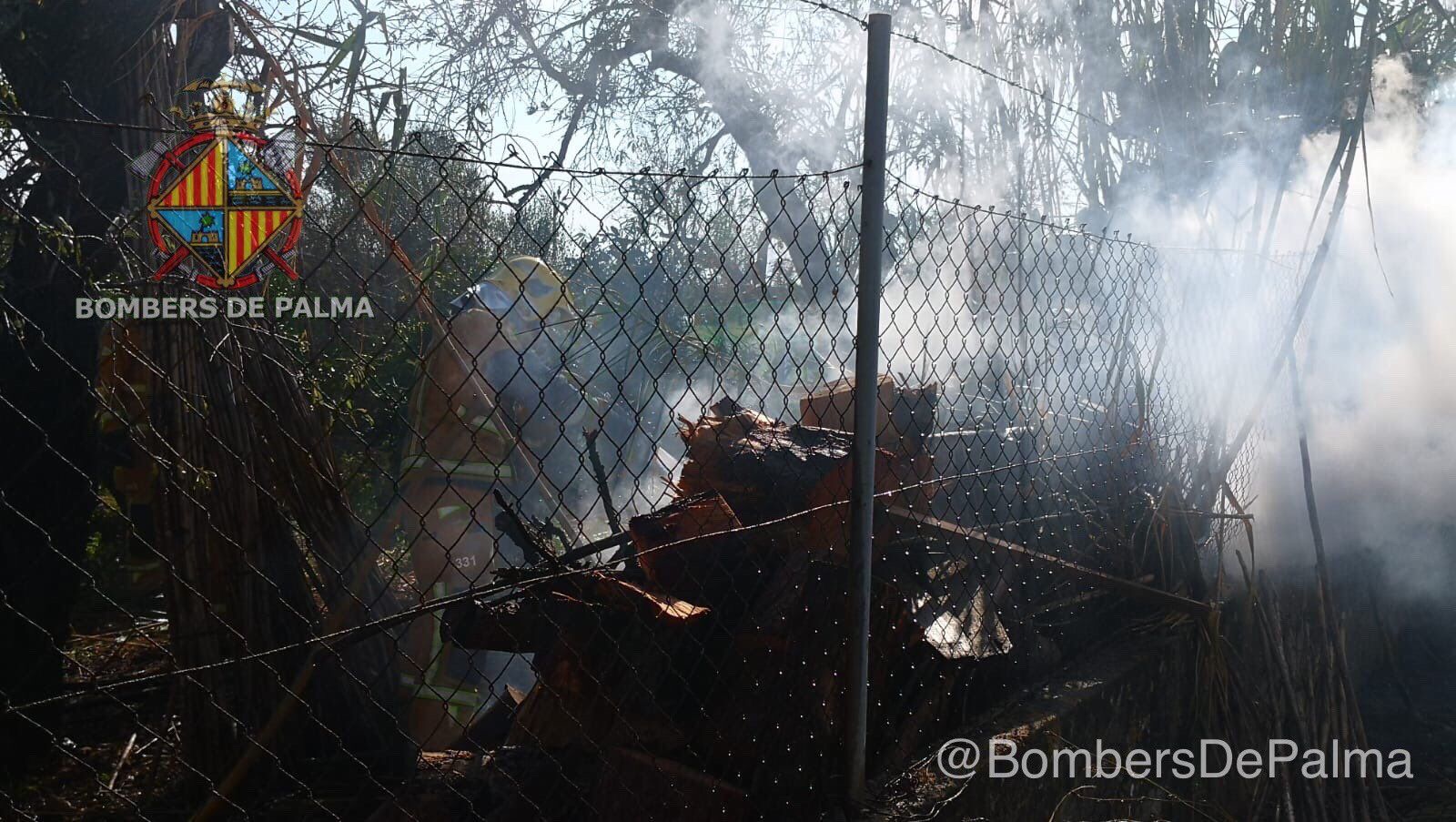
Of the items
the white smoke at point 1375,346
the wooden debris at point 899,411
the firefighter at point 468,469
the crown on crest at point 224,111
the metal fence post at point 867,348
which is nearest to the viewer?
the crown on crest at point 224,111

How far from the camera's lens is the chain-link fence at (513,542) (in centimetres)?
245

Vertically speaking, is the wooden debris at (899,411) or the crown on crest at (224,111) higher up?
the crown on crest at (224,111)

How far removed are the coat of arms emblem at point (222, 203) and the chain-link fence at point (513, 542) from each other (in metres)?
0.04

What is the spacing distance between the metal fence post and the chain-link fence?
101 millimetres

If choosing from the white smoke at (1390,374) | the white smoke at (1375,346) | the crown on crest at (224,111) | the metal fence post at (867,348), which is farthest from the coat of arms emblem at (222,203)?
the white smoke at (1390,374)

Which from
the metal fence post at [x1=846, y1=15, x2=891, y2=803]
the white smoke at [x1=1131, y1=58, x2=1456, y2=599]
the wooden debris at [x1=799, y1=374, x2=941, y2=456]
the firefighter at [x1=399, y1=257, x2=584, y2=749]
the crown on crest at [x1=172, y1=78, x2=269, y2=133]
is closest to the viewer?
the crown on crest at [x1=172, y1=78, x2=269, y2=133]

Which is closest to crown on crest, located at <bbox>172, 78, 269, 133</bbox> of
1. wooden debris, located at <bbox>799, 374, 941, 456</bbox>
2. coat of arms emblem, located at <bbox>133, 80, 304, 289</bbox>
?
coat of arms emblem, located at <bbox>133, 80, 304, 289</bbox>

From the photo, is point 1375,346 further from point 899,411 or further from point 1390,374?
point 899,411

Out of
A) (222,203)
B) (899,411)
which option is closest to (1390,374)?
(899,411)

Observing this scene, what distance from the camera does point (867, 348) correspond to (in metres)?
2.46

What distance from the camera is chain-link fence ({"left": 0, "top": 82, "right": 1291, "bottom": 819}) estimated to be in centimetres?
245

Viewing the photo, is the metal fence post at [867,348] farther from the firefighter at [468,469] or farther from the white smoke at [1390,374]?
the white smoke at [1390,374]

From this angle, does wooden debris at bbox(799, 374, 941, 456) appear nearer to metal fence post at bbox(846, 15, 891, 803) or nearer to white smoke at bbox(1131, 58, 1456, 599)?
metal fence post at bbox(846, 15, 891, 803)

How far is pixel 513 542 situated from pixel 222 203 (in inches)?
61.6
